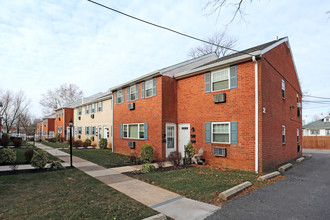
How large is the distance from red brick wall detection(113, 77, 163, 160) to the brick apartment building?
6 cm

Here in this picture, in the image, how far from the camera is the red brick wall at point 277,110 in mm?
8570

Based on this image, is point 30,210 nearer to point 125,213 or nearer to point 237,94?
point 125,213

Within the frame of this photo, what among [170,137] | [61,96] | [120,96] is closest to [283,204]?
[170,137]

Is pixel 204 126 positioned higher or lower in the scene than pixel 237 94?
lower

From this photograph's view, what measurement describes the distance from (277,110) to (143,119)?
8.07 meters

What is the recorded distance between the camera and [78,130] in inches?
1009

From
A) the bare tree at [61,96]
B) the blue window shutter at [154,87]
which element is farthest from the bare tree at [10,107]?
the blue window shutter at [154,87]

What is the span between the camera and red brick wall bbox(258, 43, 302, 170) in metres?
8.57

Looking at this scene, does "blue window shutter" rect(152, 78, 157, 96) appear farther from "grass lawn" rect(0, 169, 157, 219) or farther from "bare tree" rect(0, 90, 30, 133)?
"bare tree" rect(0, 90, 30, 133)

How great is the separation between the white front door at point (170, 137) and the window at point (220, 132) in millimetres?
2853

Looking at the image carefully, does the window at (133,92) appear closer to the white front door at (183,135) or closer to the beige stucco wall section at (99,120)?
the white front door at (183,135)

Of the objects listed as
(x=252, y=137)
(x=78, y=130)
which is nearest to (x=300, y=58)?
(x=252, y=137)

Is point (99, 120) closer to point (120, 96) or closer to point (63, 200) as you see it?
point (120, 96)

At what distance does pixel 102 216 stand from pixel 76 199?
1.39 metres
